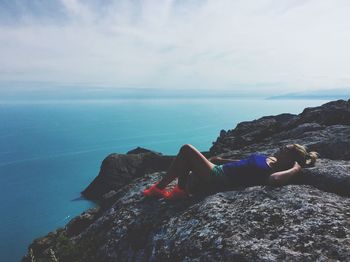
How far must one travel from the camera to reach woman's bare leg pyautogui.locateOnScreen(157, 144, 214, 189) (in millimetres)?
8445

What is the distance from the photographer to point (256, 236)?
5617 mm

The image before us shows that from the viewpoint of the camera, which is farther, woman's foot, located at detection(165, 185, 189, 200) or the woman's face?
the woman's face

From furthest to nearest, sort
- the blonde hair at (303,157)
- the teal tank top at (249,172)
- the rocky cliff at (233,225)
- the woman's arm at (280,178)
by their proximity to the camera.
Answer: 1. the blonde hair at (303,157)
2. the teal tank top at (249,172)
3. the woman's arm at (280,178)
4. the rocky cliff at (233,225)

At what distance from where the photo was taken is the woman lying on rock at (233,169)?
8102 mm

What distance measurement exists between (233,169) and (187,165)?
131 centimetres

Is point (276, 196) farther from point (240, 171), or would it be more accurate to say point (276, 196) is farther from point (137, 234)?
point (137, 234)

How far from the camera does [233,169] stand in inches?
325

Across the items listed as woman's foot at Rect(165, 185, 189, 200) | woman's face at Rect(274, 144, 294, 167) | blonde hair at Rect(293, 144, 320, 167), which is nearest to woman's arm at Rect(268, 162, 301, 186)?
Result: woman's face at Rect(274, 144, 294, 167)

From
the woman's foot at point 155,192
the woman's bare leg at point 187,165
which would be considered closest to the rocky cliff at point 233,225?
the woman's foot at point 155,192

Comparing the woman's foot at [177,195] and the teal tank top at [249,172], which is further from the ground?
the teal tank top at [249,172]

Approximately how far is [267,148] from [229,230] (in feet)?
21.5

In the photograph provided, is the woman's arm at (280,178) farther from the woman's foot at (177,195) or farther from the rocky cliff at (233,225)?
the woman's foot at (177,195)

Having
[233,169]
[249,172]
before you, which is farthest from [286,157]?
[233,169]

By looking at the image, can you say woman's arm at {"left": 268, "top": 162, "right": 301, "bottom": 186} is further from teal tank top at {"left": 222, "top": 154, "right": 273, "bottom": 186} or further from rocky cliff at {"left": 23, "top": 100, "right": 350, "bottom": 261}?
teal tank top at {"left": 222, "top": 154, "right": 273, "bottom": 186}
